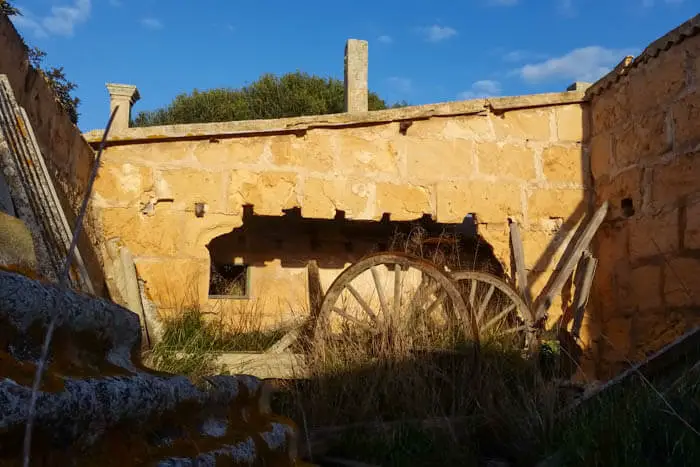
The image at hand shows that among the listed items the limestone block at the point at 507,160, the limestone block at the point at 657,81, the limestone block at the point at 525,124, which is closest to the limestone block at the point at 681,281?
the limestone block at the point at 657,81

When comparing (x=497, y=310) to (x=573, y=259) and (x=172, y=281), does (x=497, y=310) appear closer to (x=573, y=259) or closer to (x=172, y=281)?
(x=573, y=259)

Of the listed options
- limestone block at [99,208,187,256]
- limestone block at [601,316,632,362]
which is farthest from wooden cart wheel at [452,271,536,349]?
limestone block at [99,208,187,256]

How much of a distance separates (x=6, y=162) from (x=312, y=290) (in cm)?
396

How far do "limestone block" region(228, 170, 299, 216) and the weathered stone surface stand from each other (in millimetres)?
4495

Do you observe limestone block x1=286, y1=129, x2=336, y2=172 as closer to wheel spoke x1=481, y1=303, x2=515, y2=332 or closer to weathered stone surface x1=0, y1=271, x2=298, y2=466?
wheel spoke x1=481, y1=303, x2=515, y2=332

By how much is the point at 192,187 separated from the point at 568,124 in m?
3.75

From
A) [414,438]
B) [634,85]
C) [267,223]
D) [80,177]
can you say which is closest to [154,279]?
[80,177]

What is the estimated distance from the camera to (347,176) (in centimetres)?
636

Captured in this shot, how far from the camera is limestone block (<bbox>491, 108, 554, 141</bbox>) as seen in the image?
6.64 m

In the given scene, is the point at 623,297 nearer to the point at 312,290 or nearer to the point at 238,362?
the point at 312,290

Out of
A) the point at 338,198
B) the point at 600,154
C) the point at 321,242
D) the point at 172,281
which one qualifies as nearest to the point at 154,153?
the point at 172,281

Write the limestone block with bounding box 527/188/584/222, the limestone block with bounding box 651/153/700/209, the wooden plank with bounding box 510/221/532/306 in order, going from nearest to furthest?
the limestone block with bounding box 651/153/700/209 → the wooden plank with bounding box 510/221/532/306 → the limestone block with bounding box 527/188/584/222

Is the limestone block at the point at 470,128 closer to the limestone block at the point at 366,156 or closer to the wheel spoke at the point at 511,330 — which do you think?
the limestone block at the point at 366,156

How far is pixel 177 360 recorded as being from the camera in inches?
195
